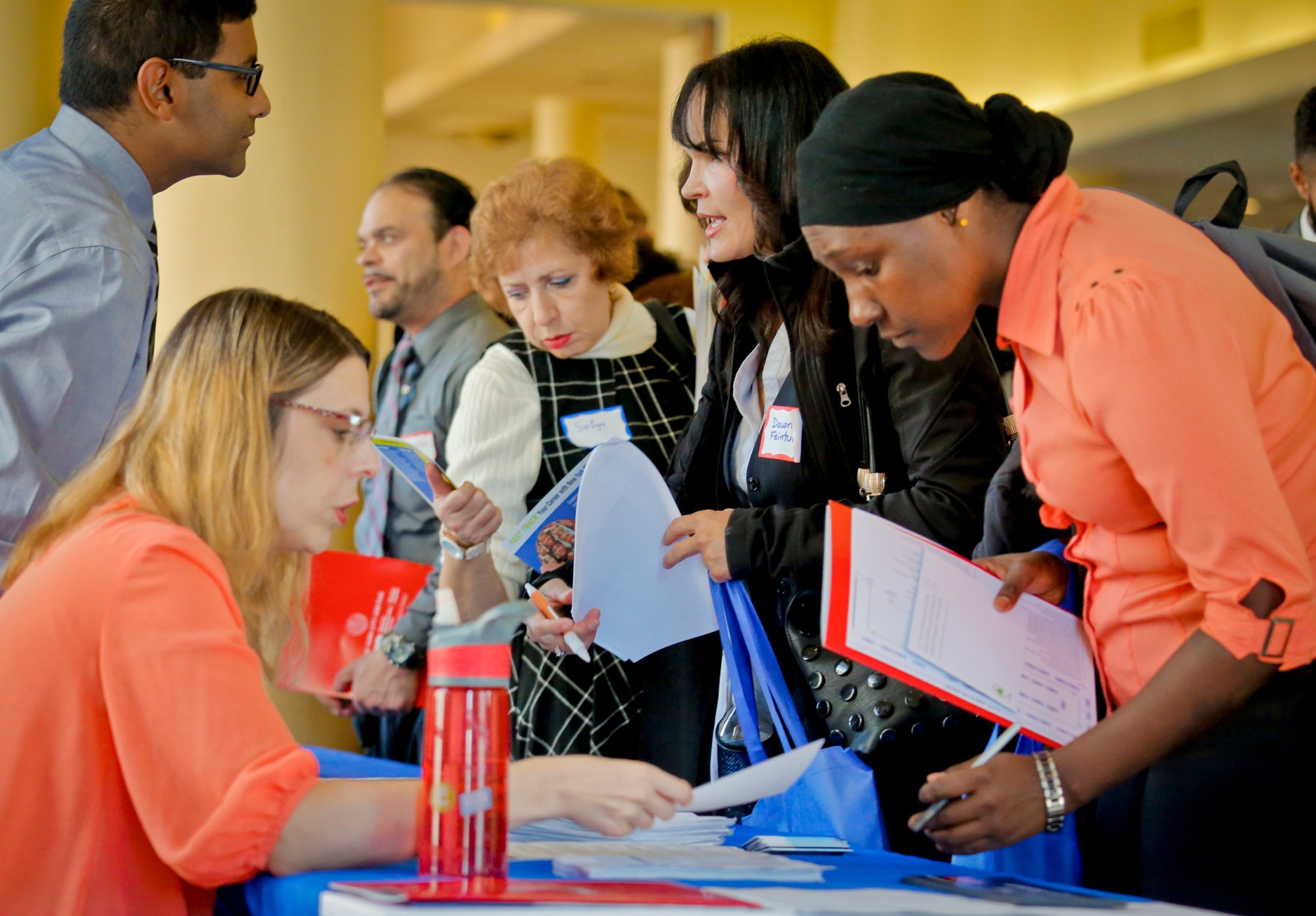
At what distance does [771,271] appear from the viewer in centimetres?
201

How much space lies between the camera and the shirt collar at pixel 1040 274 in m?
1.42

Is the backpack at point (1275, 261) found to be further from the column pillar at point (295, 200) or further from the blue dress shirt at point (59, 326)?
the column pillar at point (295, 200)

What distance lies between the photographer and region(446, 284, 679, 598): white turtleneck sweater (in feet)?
9.02

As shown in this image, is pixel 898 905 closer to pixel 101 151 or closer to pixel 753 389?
pixel 753 389

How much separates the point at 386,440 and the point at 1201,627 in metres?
1.34

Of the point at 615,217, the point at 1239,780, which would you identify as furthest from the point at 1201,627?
the point at 615,217

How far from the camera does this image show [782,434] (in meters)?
2.02

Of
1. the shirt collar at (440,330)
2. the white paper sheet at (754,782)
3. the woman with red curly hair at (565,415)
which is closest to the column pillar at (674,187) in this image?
the shirt collar at (440,330)

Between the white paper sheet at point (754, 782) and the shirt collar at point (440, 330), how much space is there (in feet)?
8.58

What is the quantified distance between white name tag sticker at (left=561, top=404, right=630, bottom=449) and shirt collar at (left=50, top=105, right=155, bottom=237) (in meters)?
0.94

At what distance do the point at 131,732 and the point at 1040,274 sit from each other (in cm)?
106

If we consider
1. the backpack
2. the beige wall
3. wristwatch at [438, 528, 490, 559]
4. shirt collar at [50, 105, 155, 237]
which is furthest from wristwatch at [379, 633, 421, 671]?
the beige wall

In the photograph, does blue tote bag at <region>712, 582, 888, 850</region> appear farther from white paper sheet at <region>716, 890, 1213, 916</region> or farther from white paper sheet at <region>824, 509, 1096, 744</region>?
white paper sheet at <region>716, 890, 1213, 916</region>

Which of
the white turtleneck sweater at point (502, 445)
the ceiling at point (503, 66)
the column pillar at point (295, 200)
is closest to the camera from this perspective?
the white turtleneck sweater at point (502, 445)
